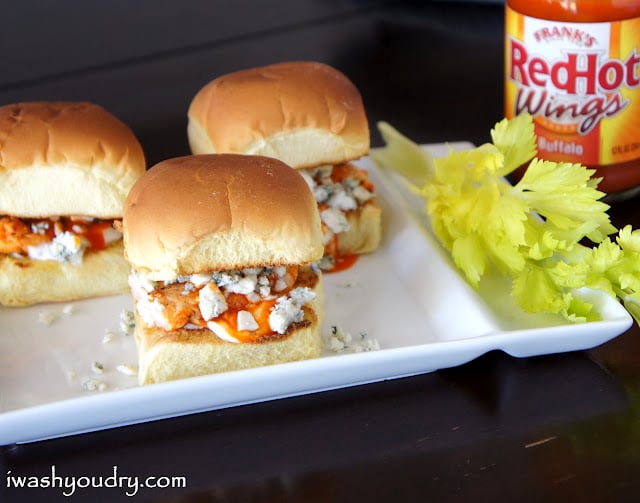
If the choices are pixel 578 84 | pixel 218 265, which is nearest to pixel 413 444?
pixel 218 265

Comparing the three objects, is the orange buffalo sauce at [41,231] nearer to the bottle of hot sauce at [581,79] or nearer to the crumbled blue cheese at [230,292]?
the crumbled blue cheese at [230,292]

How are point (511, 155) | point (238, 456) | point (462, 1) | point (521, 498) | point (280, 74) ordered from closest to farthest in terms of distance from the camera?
point (521, 498)
point (238, 456)
point (511, 155)
point (280, 74)
point (462, 1)

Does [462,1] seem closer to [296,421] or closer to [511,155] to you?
[511,155]

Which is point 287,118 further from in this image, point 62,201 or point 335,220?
point 62,201

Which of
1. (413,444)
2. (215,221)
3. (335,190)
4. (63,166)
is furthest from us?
(335,190)

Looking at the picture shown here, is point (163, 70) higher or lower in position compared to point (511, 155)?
lower

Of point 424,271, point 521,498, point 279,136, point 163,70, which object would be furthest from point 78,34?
point 521,498
